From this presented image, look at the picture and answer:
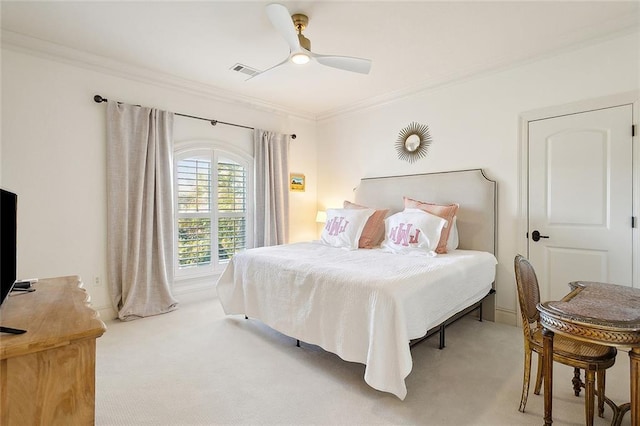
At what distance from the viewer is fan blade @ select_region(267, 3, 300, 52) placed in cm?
199

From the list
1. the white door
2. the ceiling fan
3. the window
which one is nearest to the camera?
the ceiling fan

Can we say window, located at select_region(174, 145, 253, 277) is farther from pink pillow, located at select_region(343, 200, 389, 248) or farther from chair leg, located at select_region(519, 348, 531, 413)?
chair leg, located at select_region(519, 348, 531, 413)

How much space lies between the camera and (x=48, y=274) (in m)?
3.00

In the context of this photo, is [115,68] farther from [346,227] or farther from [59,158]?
[346,227]

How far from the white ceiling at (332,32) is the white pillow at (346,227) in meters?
1.60

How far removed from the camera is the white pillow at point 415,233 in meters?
3.07

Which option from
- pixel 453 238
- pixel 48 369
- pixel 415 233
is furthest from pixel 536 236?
pixel 48 369

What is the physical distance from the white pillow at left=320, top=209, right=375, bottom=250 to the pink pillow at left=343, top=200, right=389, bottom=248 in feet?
0.26

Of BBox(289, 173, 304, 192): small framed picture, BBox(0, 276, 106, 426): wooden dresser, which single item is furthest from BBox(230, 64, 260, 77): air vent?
BBox(0, 276, 106, 426): wooden dresser

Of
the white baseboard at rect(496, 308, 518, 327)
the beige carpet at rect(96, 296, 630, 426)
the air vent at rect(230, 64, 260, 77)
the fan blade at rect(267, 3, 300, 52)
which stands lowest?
the beige carpet at rect(96, 296, 630, 426)

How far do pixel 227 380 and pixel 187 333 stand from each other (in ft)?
3.33

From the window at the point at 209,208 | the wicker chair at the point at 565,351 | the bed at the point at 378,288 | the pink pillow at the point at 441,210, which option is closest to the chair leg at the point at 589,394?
the wicker chair at the point at 565,351

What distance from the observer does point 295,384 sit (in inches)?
84.4

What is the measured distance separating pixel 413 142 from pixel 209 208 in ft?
9.13
